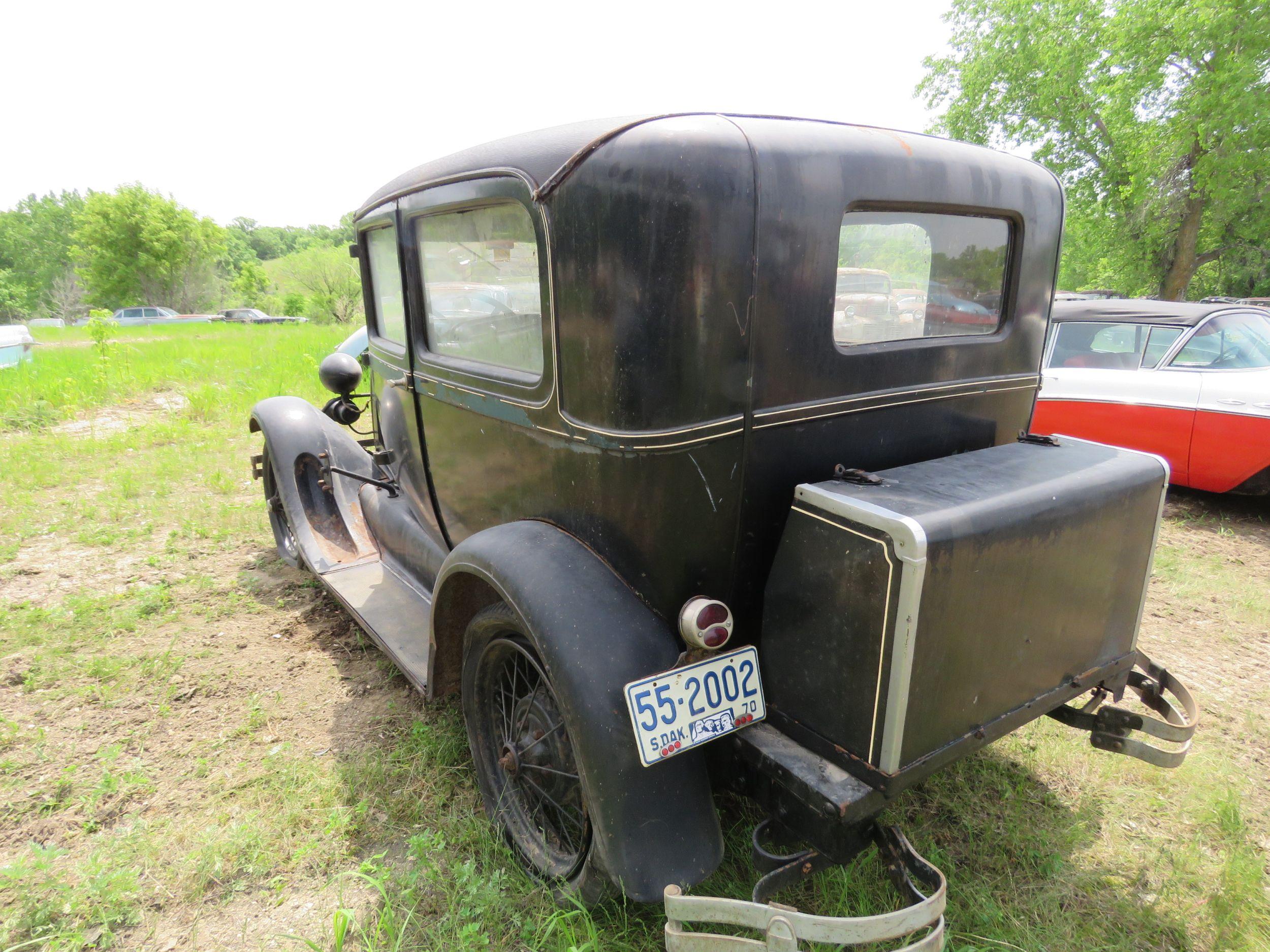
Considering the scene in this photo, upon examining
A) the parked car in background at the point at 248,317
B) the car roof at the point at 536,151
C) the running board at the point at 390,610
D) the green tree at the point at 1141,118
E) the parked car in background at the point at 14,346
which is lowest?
the parked car in background at the point at 248,317

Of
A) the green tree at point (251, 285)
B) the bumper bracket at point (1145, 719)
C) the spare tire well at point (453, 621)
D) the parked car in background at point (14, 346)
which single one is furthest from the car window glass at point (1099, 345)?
the green tree at point (251, 285)

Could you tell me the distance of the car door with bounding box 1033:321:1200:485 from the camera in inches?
202

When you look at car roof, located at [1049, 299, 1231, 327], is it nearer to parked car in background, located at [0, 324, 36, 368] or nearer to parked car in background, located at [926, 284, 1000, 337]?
parked car in background, located at [926, 284, 1000, 337]

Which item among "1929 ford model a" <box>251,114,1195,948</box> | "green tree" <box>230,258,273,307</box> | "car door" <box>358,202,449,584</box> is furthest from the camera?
"green tree" <box>230,258,273,307</box>

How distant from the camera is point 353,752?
2684 millimetres

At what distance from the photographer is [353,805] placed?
7.91 ft

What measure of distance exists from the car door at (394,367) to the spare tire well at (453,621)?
703 mm

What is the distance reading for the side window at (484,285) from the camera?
6.67 feet

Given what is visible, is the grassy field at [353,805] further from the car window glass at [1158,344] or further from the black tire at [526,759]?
the car window glass at [1158,344]

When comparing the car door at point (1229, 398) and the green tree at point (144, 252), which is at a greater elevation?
the green tree at point (144, 252)

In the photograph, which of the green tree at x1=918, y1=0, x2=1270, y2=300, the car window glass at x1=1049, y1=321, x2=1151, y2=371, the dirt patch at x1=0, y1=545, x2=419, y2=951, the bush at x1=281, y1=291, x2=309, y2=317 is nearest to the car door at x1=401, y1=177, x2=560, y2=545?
the dirt patch at x1=0, y1=545, x2=419, y2=951

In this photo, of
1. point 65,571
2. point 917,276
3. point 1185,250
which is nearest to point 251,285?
point 1185,250

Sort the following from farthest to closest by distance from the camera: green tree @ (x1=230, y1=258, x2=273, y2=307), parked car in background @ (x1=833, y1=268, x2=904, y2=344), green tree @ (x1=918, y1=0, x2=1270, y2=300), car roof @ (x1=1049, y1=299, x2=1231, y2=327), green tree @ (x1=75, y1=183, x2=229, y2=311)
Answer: green tree @ (x1=230, y1=258, x2=273, y2=307) → green tree @ (x1=75, y1=183, x2=229, y2=311) → green tree @ (x1=918, y1=0, x2=1270, y2=300) → car roof @ (x1=1049, y1=299, x2=1231, y2=327) → parked car in background @ (x1=833, y1=268, x2=904, y2=344)

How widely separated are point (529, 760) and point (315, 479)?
8.13ft
